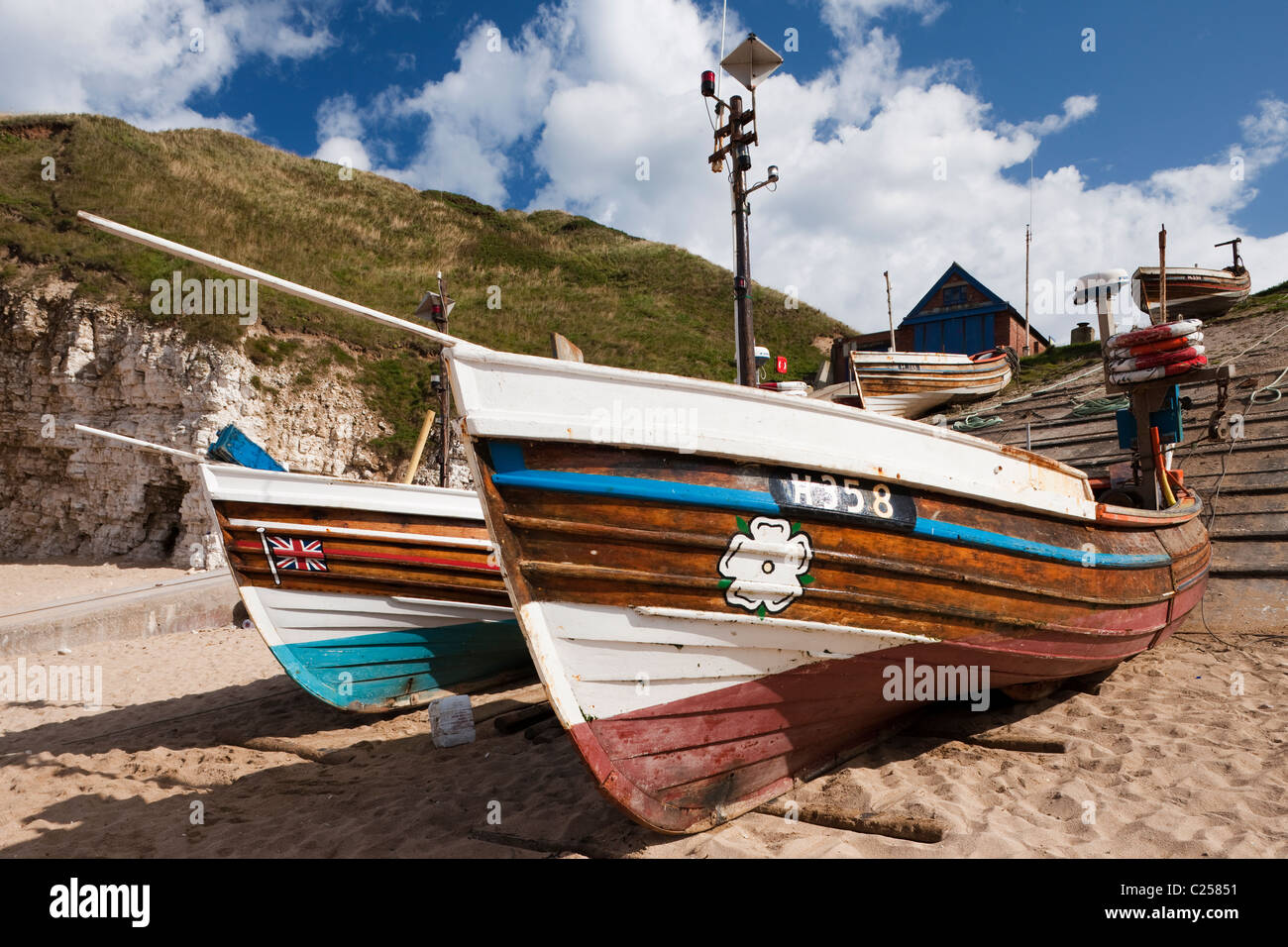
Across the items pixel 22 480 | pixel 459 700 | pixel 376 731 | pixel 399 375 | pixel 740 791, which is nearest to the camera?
pixel 740 791

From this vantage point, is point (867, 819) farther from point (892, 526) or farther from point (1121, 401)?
point (1121, 401)

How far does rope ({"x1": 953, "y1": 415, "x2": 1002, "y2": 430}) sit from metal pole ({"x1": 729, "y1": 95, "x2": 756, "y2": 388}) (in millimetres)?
8280

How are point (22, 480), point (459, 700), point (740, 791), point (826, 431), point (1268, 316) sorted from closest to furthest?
point (826, 431), point (740, 791), point (459, 700), point (1268, 316), point (22, 480)

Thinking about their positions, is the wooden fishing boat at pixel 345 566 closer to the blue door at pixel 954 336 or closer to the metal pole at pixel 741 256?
the metal pole at pixel 741 256

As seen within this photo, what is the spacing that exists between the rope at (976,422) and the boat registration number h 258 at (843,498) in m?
11.4

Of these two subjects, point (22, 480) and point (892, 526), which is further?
point (22, 480)

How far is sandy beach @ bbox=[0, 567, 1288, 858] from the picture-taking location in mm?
3059

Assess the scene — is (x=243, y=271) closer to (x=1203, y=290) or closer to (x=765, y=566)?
(x=765, y=566)

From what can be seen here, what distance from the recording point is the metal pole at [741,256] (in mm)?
6711

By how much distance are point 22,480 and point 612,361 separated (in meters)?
19.2

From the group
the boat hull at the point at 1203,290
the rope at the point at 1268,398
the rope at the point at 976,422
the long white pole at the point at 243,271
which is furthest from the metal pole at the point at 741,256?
the boat hull at the point at 1203,290

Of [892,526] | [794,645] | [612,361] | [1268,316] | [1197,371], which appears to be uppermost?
[612,361]

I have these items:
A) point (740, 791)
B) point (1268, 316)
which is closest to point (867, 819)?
point (740, 791)

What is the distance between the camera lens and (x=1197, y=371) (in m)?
5.46
